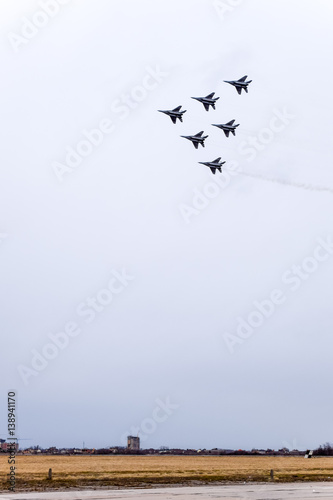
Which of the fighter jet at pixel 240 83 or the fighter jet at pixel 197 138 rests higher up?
the fighter jet at pixel 240 83

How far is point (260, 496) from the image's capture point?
42250mm

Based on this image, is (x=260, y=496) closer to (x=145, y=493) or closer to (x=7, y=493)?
(x=145, y=493)

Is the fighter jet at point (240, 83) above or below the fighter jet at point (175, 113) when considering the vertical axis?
above

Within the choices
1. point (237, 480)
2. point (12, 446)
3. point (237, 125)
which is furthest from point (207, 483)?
point (237, 125)

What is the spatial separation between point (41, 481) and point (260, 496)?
22.6m

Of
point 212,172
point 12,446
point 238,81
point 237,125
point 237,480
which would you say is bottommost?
point 237,480

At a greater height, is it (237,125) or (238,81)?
(238,81)

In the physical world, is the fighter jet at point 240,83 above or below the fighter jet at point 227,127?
above

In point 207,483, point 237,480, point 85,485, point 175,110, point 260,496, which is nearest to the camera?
point 260,496

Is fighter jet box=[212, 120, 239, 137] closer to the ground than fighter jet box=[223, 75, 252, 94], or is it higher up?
closer to the ground

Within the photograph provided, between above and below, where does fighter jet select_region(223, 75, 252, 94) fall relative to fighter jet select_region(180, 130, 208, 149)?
above

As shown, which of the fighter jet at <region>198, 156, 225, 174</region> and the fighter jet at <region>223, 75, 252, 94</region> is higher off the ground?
the fighter jet at <region>223, 75, 252, 94</region>

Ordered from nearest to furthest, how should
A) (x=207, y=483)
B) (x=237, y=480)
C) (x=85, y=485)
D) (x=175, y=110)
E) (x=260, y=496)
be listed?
1. (x=260, y=496)
2. (x=85, y=485)
3. (x=207, y=483)
4. (x=237, y=480)
5. (x=175, y=110)

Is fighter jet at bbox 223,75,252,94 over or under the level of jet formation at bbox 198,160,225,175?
over
